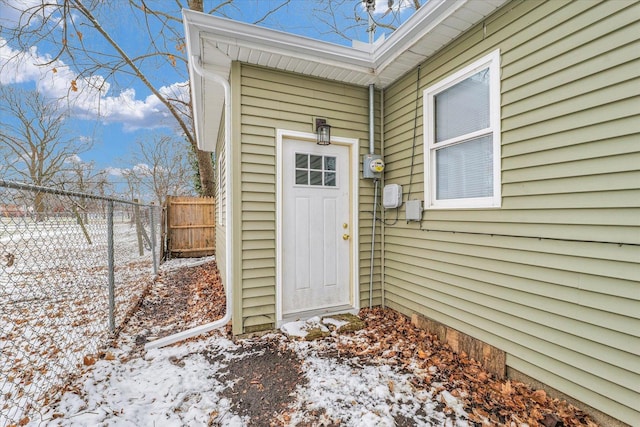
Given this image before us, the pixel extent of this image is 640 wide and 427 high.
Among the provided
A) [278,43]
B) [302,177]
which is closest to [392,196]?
[302,177]

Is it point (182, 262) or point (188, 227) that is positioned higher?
point (188, 227)

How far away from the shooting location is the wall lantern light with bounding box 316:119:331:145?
3365 mm

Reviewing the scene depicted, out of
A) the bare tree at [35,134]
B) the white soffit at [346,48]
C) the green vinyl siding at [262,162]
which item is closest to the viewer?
the white soffit at [346,48]

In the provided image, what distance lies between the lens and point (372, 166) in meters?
3.56

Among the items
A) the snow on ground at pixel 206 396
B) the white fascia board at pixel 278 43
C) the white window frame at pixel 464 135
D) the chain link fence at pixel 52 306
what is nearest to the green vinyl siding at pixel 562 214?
the white window frame at pixel 464 135

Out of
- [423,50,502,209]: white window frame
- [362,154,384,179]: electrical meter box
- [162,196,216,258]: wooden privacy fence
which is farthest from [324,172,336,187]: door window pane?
[162,196,216,258]: wooden privacy fence

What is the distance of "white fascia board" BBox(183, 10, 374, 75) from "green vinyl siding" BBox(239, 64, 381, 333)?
34 cm

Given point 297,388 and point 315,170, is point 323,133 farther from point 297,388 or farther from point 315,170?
point 297,388

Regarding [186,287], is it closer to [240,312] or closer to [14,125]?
[240,312]

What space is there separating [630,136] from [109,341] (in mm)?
Answer: 4560

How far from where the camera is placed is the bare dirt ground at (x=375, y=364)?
188 cm

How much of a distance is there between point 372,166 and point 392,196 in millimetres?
476

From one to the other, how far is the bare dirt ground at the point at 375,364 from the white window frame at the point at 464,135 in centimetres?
146

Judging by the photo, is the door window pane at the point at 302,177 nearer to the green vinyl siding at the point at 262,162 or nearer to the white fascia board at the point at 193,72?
the green vinyl siding at the point at 262,162
